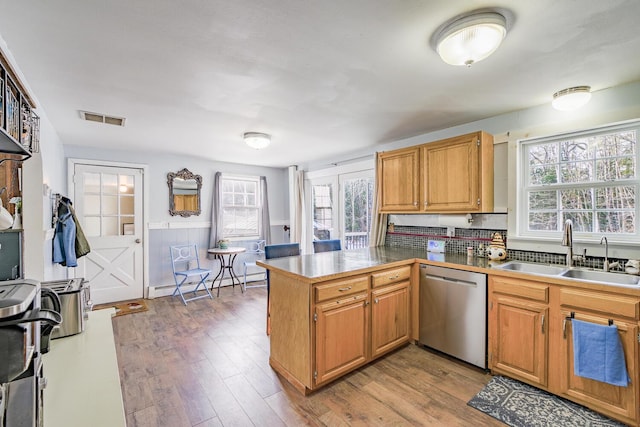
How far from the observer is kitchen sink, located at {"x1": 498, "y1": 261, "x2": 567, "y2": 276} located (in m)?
2.31

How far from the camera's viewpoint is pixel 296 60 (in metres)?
1.87

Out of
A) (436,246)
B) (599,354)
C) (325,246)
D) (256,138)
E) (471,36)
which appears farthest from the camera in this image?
(325,246)

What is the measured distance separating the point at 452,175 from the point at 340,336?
1.91 m

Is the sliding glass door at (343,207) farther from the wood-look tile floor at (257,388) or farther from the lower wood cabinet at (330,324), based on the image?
the wood-look tile floor at (257,388)

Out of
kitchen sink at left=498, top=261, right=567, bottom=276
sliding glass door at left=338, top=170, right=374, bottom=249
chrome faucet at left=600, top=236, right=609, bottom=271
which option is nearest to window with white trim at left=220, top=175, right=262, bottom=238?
sliding glass door at left=338, top=170, right=374, bottom=249

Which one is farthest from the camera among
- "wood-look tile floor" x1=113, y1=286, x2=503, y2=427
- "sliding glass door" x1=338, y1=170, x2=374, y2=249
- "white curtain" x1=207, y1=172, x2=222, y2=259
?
"white curtain" x1=207, y1=172, x2=222, y2=259

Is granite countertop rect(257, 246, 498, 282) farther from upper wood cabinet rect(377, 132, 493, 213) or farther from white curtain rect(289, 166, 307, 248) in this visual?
white curtain rect(289, 166, 307, 248)

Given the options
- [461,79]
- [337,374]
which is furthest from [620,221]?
[337,374]

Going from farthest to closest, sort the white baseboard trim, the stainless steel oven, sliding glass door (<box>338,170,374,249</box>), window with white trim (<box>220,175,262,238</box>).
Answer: window with white trim (<box>220,175,262,238</box>) → the white baseboard trim → sliding glass door (<box>338,170,374,249</box>) → the stainless steel oven

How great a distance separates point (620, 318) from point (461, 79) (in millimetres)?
1865

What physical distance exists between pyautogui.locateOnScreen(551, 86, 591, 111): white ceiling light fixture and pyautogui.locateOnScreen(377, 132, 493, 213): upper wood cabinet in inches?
23.3

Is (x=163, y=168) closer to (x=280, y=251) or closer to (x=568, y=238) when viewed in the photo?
(x=280, y=251)

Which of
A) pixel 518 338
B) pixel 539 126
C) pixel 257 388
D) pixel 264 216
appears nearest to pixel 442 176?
pixel 539 126

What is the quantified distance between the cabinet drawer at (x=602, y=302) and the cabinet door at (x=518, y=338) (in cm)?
16
